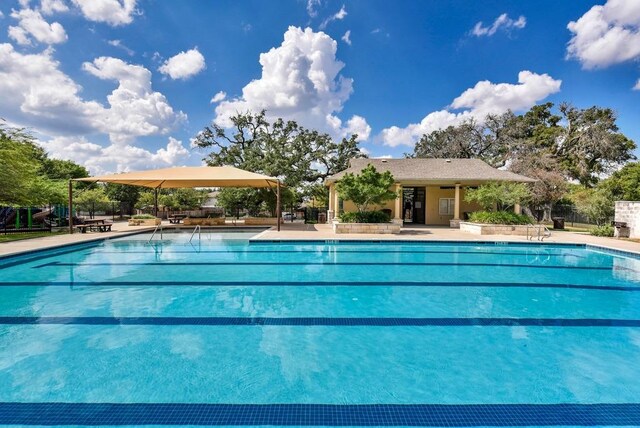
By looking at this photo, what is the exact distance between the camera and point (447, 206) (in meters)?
21.5

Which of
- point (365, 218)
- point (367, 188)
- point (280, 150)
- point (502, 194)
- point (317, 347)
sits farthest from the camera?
point (280, 150)

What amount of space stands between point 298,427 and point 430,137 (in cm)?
4084

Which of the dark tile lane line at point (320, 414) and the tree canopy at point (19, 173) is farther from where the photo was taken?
the tree canopy at point (19, 173)

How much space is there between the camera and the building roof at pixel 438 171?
19.1m

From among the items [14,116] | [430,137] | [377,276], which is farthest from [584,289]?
[430,137]

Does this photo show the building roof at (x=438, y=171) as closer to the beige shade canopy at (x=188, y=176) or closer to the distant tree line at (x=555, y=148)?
the distant tree line at (x=555, y=148)

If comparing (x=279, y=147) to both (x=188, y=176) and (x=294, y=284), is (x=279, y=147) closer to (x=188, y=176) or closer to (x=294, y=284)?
(x=188, y=176)

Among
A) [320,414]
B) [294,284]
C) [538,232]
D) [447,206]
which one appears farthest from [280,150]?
[320,414]

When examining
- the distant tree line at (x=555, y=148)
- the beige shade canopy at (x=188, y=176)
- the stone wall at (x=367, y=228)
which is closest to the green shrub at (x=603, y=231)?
the distant tree line at (x=555, y=148)

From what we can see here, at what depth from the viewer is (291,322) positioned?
5.14 metres

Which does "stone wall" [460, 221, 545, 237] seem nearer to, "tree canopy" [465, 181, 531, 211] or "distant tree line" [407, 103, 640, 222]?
"tree canopy" [465, 181, 531, 211]

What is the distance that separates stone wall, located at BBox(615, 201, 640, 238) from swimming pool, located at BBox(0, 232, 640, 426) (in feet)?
29.4

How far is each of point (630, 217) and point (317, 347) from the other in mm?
18270

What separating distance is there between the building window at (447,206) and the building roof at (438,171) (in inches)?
78.9
